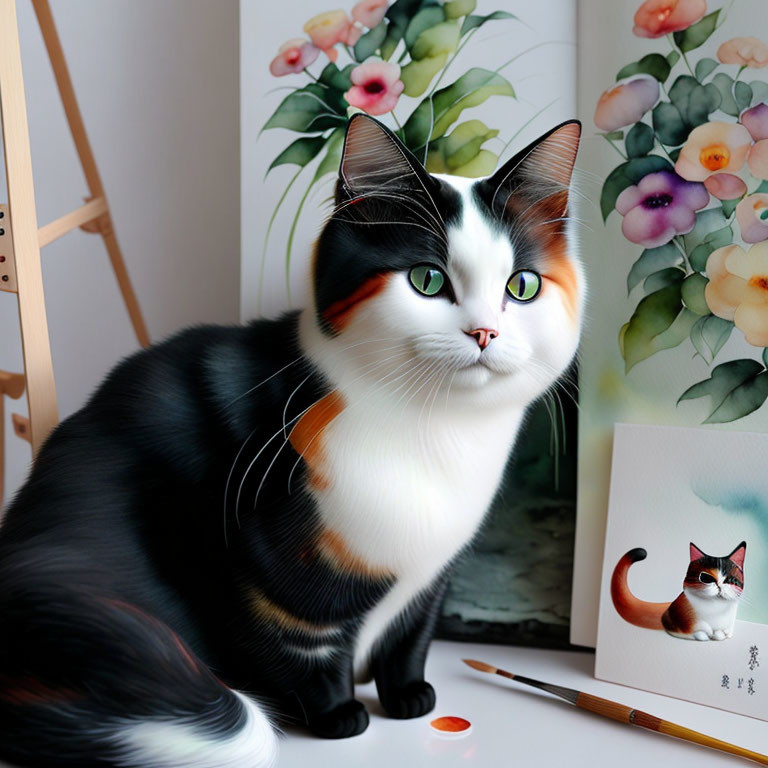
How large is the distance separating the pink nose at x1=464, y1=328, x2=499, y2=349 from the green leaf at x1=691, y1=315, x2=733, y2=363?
12.2 inches

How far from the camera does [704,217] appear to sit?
84 centimetres

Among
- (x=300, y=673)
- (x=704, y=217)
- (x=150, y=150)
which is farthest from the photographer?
(x=150, y=150)

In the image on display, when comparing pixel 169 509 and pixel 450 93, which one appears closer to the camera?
pixel 169 509

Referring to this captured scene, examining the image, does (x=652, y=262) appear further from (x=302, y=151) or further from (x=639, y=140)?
(x=302, y=151)

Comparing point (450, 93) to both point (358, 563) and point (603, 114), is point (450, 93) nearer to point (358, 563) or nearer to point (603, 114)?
point (603, 114)

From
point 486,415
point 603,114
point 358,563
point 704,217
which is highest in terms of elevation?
point 603,114

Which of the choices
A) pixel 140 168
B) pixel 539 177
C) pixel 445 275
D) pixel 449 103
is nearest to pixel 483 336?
pixel 445 275

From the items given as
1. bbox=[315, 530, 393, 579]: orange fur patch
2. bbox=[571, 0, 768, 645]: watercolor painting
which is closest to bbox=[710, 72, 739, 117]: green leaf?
bbox=[571, 0, 768, 645]: watercolor painting

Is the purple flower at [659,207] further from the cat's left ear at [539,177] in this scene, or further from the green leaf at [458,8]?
the green leaf at [458,8]

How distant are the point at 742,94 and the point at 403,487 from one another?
55 centimetres

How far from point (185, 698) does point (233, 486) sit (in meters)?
0.20

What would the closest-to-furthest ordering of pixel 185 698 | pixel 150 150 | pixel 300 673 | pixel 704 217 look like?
pixel 185 698, pixel 300 673, pixel 704 217, pixel 150 150

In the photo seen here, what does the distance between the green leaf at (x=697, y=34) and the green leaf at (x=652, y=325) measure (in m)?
0.26

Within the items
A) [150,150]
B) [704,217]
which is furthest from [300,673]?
[150,150]
